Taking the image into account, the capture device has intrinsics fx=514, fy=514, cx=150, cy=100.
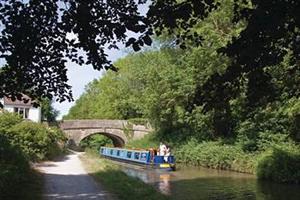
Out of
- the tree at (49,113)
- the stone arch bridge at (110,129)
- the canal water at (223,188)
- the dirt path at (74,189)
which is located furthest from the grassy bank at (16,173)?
the tree at (49,113)

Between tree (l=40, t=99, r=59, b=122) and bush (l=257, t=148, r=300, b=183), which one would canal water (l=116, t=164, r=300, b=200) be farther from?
tree (l=40, t=99, r=59, b=122)

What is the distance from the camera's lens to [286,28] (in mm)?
5809

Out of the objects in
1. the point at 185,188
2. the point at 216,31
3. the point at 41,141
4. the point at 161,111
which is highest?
the point at 216,31

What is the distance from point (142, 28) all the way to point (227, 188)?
1677cm

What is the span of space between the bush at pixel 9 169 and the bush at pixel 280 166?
1284 centimetres

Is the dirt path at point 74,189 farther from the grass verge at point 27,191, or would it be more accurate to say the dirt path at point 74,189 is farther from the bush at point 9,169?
the bush at point 9,169

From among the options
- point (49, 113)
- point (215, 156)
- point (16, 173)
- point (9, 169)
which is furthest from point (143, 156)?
point (49, 113)

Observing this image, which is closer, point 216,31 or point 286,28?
point 286,28

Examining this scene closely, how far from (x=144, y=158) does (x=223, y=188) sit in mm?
15322

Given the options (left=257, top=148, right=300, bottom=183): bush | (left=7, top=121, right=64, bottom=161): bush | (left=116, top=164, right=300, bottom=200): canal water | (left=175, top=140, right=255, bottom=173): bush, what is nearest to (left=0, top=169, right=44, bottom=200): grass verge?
(left=116, top=164, right=300, bottom=200): canal water

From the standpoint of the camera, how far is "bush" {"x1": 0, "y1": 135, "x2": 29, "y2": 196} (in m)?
12.4

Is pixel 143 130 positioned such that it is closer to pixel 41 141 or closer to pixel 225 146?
pixel 225 146

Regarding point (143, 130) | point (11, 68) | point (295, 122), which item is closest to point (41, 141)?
point (295, 122)

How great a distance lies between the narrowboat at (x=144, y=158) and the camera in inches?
1302
